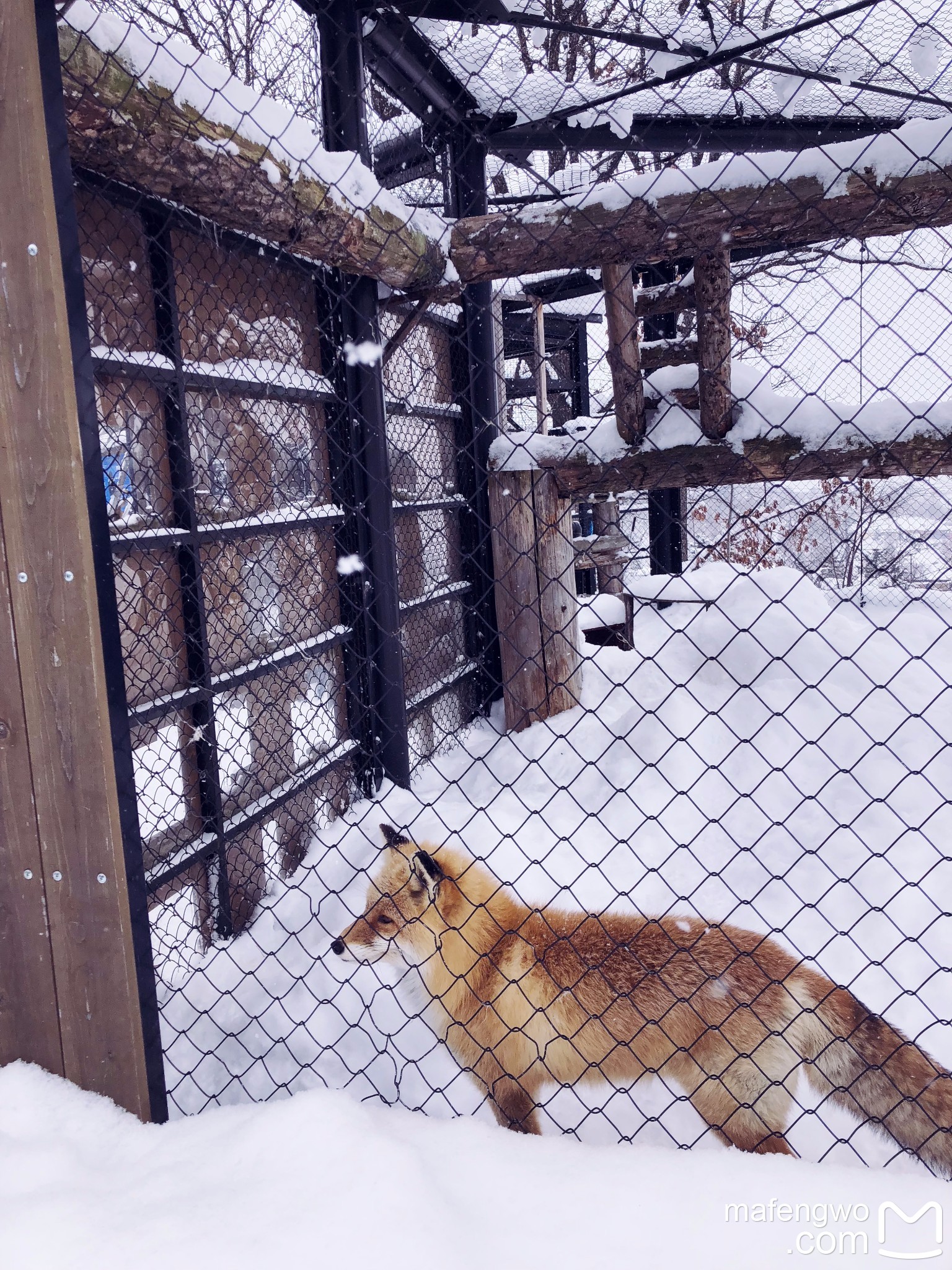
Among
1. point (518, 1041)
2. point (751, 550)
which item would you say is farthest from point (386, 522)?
point (751, 550)

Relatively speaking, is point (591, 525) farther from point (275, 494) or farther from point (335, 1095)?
point (335, 1095)

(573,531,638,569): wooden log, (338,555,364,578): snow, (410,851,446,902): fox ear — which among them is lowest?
(410,851,446,902): fox ear

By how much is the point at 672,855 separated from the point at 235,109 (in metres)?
2.40

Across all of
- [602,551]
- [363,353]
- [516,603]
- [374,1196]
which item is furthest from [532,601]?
[374,1196]

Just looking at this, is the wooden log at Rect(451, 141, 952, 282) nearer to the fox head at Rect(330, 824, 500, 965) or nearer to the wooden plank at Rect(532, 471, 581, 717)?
the fox head at Rect(330, 824, 500, 965)

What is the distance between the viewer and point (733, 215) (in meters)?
2.42

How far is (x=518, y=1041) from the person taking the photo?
220 cm

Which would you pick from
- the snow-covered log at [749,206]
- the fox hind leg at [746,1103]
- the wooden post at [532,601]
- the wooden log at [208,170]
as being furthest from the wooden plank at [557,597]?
the fox hind leg at [746,1103]

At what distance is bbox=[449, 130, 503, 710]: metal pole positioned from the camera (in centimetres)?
542

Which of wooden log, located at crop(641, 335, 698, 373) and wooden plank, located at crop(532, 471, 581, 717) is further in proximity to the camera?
wooden log, located at crop(641, 335, 698, 373)

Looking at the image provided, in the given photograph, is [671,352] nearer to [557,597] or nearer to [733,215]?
[557,597]

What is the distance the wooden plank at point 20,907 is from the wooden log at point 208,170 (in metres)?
1.38

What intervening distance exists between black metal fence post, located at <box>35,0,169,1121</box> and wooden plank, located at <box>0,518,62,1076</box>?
181 mm

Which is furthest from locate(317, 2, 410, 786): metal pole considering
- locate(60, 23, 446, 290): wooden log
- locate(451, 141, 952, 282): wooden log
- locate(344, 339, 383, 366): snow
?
locate(451, 141, 952, 282): wooden log
